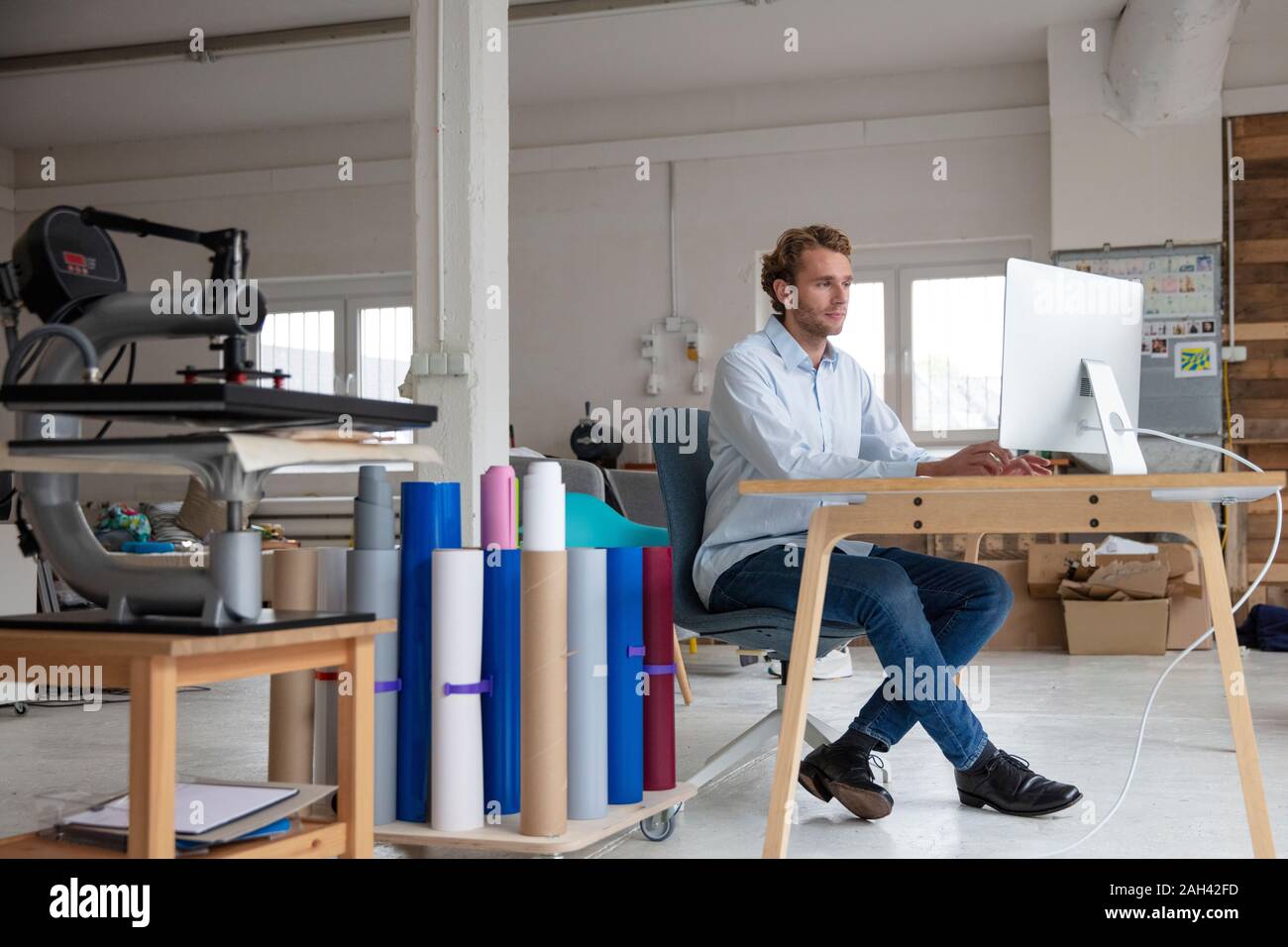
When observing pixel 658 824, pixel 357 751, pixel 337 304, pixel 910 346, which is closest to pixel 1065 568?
pixel 910 346

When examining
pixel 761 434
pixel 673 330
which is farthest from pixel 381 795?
pixel 673 330

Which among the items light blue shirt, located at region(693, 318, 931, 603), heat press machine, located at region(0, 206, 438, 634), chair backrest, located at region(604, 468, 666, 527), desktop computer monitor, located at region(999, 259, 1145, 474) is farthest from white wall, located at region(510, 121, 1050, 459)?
heat press machine, located at region(0, 206, 438, 634)

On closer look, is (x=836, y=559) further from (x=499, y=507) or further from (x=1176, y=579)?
(x=1176, y=579)

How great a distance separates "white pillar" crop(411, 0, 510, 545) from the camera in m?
3.37

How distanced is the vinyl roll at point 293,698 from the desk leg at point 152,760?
69 centimetres

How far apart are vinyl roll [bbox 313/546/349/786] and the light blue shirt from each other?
76 cm

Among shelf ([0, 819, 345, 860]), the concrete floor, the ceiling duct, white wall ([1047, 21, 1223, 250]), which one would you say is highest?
the ceiling duct

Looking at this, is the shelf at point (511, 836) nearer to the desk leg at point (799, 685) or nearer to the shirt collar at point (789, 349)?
the desk leg at point (799, 685)

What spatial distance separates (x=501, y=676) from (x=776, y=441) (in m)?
0.70

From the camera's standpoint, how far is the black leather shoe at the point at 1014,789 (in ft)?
7.70

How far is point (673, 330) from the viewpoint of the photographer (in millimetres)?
7160

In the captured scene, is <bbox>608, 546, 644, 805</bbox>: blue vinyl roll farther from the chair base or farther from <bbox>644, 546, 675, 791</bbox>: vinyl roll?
the chair base

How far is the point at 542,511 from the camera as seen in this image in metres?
1.95
